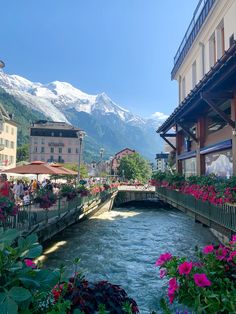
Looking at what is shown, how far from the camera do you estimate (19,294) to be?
6.64 ft

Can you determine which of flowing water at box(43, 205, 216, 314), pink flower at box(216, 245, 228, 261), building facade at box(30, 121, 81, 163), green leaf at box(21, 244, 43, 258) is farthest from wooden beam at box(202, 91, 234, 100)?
building facade at box(30, 121, 81, 163)

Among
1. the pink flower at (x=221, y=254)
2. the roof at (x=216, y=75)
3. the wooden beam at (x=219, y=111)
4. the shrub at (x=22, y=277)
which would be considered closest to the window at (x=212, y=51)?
the roof at (x=216, y=75)

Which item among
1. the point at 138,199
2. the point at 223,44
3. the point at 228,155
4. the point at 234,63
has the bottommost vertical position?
the point at 138,199

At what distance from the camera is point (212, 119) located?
18.2 m

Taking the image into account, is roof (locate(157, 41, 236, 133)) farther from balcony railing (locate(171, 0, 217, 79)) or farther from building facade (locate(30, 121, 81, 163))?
building facade (locate(30, 121, 81, 163))

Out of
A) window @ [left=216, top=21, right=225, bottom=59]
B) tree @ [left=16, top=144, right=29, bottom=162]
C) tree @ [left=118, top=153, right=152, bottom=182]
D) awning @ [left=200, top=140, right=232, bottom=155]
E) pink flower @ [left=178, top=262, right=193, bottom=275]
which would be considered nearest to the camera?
pink flower @ [left=178, top=262, right=193, bottom=275]

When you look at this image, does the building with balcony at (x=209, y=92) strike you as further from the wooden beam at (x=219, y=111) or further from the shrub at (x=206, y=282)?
the shrub at (x=206, y=282)

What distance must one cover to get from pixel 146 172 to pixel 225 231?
9046 centimetres

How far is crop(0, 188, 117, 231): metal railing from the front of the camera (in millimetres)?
10455

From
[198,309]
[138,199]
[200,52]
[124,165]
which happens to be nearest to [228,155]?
[200,52]

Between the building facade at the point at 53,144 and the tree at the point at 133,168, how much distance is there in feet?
86.5

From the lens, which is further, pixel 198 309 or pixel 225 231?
pixel 225 231

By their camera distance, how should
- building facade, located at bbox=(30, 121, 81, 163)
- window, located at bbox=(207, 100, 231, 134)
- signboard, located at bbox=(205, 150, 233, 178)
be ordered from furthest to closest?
building facade, located at bbox=(30, 121, 81, 163) < window, located at bbox=(207, 100, 231, 134) < signboard, located at bbox=(205, 150, 233, 178)

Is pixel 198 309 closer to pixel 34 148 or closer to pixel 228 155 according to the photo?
pixel 228 155
